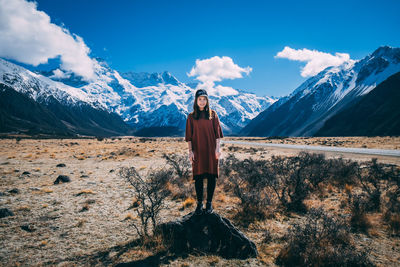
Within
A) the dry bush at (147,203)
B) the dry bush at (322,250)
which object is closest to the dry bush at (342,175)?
the dry bush at (322,250)

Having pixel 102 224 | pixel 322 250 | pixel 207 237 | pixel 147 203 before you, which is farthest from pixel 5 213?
pixel 322 250

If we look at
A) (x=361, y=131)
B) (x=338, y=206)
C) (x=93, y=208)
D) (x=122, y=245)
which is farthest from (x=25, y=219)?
(x=361, y=131)

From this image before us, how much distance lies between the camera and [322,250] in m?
4.11

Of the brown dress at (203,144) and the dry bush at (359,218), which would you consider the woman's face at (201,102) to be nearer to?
the brown dress at (203,144)

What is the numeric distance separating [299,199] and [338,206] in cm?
144

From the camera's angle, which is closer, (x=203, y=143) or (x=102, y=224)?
(x=203, y=143)

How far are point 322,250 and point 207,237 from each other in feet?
7.59

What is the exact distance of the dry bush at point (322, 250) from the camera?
3.95 metres

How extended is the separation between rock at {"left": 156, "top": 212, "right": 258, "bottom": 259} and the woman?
290 millimetres

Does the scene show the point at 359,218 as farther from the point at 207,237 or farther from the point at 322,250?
the point at 207,237

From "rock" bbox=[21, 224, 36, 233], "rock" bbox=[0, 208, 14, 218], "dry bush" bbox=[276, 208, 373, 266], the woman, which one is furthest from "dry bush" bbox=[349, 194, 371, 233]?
"rock" bbox=[0, 208, 14, 218]

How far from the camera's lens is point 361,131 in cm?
9331

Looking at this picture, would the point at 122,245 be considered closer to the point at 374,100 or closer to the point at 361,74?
the point at 374,100

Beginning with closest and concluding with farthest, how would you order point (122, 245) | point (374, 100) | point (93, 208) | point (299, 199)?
point (122, 245) < point (299, 199) < point (93, 208) < point (374, 100)
